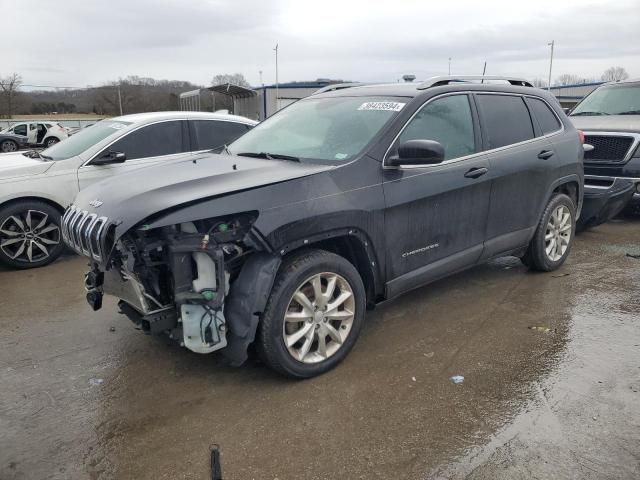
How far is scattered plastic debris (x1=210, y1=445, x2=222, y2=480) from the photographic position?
256cm

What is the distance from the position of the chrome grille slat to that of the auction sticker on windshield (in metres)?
2.12

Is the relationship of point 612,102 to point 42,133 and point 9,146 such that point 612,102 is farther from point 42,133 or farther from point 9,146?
point 42,133

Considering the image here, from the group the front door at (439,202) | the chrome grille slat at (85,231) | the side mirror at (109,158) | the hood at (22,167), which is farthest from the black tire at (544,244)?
the hood at (22,167)

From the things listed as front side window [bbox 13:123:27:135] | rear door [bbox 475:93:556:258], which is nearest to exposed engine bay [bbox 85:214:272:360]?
rear door [bbox 475:93:556:258]

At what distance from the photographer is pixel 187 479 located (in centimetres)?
254

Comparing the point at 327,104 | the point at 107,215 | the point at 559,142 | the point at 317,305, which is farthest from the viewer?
the point at 559,142

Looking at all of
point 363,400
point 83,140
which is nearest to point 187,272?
point 363,400

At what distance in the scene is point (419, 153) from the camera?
351 centimetres

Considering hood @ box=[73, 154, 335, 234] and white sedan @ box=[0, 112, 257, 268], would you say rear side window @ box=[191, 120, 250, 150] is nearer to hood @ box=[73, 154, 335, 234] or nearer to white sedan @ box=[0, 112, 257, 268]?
white sedan @ box=[0, 112, 257, 268]

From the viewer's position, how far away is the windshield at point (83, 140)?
6.36 m

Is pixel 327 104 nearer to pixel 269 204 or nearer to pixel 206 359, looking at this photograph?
pixel 269 204

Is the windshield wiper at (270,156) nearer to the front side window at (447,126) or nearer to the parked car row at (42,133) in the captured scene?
the front side window at (447,126)

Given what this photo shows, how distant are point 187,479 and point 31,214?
448cm

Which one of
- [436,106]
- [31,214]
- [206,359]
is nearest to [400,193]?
[436,106]
